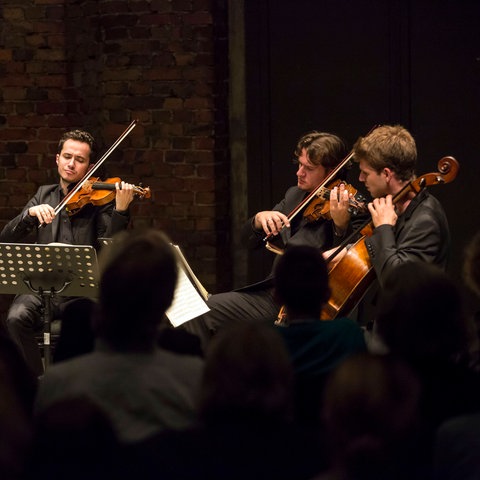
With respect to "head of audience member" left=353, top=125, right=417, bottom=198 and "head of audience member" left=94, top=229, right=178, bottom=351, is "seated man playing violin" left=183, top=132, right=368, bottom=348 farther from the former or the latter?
"head of audience member" left=94, top=229, right=178, bottom=351

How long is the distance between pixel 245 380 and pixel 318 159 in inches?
116

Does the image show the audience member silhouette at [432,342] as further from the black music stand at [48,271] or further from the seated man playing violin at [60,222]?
the seated man playing violin at [60,222]

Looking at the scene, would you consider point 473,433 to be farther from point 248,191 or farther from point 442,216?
point 248,191

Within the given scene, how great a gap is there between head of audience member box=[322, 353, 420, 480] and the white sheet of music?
2.48m

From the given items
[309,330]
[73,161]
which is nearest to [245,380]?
[309,330]

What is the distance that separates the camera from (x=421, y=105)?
589 centimetres

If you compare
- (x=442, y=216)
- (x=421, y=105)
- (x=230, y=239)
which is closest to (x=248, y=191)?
(x=230, y=239)

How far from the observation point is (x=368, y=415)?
5.95 feet

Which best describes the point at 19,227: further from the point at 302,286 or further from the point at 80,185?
the point at 302,286

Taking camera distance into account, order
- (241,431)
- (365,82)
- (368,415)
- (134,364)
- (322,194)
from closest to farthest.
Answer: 1. (368,415)
2. (241,431)
3. (134,364)
4. (322,194)
5. (365,82)

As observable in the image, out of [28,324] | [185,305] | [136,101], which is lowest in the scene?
[28,324]

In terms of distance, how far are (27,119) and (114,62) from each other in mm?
650

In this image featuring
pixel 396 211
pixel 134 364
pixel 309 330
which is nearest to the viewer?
pixel 134 364

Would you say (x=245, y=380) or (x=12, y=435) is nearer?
(x=12, y=435)
